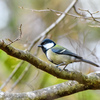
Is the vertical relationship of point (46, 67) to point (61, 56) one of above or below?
above

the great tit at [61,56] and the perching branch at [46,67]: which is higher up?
the perching branch at [46,67]

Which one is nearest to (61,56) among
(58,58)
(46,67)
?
(58,58)

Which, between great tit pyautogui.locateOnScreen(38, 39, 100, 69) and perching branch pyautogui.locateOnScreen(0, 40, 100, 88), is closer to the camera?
perching branch pyautogui.locateOnScreen(0, 40, 100, 88)

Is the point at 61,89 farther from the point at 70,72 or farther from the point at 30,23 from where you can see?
the point at 30,23

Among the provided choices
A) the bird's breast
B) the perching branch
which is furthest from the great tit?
the perching branch

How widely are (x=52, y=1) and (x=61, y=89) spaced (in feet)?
9.86

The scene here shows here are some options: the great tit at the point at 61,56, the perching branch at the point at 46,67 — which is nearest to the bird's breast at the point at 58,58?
the great tit at the point at 61,56

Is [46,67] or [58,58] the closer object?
[46,67]

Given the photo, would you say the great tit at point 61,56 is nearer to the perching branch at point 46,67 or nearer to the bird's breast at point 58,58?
the bird's breast at point 58,58

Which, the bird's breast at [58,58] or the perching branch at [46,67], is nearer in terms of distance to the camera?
the perching branch at [46,67]

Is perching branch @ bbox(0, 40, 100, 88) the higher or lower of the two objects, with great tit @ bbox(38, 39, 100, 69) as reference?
higher

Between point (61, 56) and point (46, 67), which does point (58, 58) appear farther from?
point (46, 67)

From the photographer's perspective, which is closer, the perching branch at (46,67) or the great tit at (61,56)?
the perching branch at (46,67)

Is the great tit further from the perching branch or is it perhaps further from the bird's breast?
the perching branch
